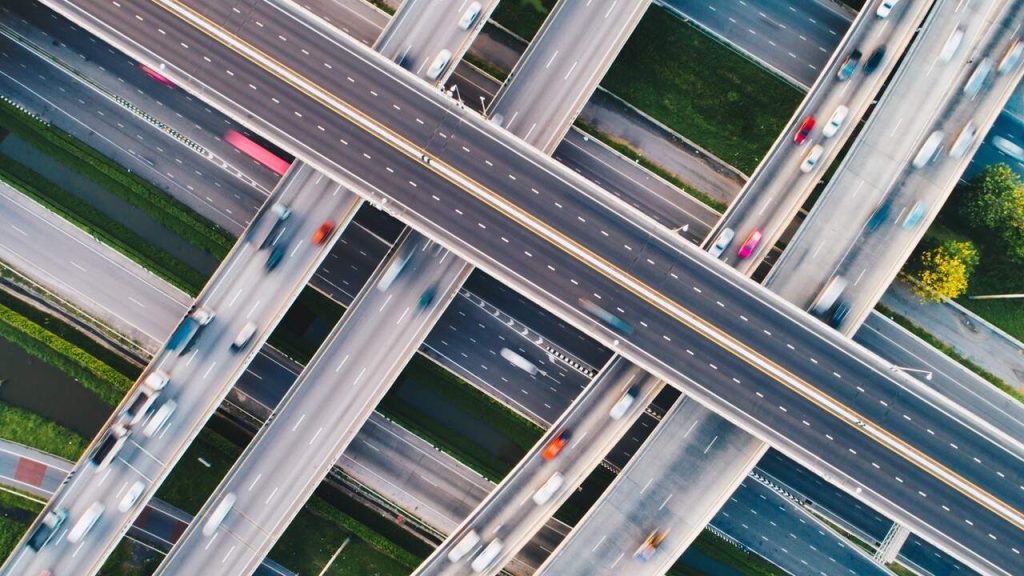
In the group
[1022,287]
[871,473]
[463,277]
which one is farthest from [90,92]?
[1022,287]

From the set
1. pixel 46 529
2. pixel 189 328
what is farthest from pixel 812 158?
pixel 46 529

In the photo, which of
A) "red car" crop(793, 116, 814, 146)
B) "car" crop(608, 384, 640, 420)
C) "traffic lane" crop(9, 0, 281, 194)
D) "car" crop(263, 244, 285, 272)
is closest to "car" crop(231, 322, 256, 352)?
"car" crop(263, 244, 285, 272)

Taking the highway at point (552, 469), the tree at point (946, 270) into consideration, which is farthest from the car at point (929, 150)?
the highway at point (552, 469)

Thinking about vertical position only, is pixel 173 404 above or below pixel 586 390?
below

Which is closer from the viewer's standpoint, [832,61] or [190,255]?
[832,61]

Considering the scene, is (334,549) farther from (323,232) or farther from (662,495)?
(662,495)

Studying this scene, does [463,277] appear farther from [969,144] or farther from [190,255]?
[969,144]

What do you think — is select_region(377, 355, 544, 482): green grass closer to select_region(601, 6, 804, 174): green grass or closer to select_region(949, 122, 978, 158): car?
select_region(601, 6, 804, 174): green grass
